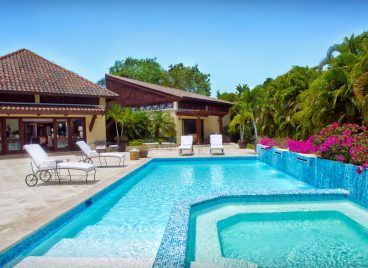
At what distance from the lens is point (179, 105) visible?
940 inches

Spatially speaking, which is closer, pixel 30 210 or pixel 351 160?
pixel 30 210

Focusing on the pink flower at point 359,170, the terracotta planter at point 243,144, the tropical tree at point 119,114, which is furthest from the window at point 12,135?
the pink flower at point 359,170

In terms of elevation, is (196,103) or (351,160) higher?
(196,103)

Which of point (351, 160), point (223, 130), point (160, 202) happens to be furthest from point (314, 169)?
point (223, 130)

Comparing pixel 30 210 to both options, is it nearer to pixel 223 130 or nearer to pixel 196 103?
pixel 196 103

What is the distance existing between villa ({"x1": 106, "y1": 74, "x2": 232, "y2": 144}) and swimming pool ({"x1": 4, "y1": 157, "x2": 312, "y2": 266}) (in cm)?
1039

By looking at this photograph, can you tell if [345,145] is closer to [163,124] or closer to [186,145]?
[186,145]

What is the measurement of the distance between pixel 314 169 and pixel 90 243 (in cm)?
662

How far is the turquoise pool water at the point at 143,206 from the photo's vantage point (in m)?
4.55

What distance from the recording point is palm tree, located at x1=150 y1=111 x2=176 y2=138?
22.9m

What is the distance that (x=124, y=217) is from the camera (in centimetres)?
624

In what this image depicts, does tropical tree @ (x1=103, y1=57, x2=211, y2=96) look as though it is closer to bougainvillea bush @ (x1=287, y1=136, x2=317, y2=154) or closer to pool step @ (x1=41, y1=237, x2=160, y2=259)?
bougainvillea bush @ (x1=287, y1=136, x2=317, y2=154)

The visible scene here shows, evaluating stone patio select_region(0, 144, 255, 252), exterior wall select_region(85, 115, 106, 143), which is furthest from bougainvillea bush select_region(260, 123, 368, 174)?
exterior wall select_region(85, 115, 106, 143)

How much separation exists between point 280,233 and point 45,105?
1727 centimetres
